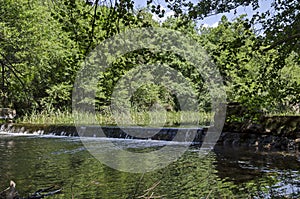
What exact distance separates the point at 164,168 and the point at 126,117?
1224cm

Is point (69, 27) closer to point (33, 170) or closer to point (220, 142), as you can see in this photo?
point (33, 170)

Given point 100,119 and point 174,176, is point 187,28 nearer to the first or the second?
point 174,176

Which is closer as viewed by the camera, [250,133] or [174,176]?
[174,176]

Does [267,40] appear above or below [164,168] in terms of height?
above

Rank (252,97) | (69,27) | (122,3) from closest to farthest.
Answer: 1. (122,3)
2. (69,27)
3. (252,97)

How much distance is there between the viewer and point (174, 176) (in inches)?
248

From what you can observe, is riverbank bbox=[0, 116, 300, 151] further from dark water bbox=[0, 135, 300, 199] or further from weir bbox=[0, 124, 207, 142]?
dark water bbox=[0, 135, 300, 199]

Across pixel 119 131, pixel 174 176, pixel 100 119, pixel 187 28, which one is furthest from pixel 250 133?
pixel 100 119

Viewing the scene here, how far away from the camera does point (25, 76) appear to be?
3.07 metres

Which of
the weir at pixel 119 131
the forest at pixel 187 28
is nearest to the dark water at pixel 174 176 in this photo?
the forest at pixel 187 28

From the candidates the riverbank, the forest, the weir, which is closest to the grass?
the weir

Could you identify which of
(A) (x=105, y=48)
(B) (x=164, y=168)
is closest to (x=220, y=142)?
(B) (x=164, y=168)

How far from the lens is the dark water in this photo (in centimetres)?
510

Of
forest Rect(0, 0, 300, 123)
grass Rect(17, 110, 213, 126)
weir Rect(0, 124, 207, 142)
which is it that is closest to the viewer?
forest Rect(0, 0, 300, 123)
